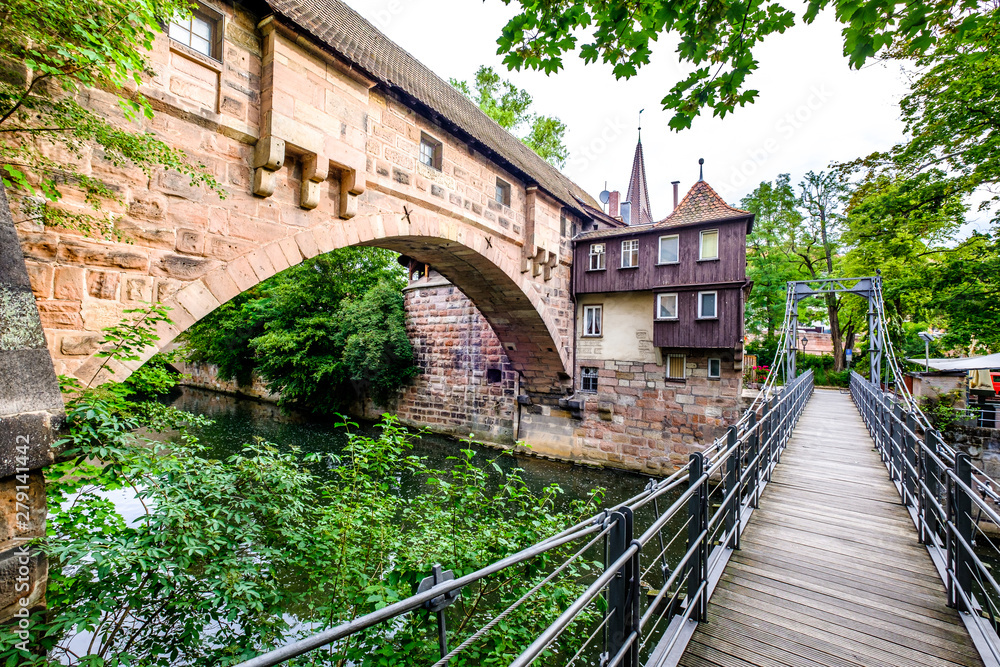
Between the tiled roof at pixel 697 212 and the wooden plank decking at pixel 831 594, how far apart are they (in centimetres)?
701

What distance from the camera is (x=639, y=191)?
80.1ft

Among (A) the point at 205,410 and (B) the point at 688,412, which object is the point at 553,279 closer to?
(B) the point at 688,412

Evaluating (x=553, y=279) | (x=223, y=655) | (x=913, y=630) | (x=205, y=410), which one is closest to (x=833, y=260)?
(x=553, y=279)

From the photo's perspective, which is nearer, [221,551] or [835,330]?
[221,551]

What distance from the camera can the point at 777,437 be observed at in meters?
5.99

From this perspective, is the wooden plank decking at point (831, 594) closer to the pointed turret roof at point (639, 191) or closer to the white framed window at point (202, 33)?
the white framed window at point (202, 33)

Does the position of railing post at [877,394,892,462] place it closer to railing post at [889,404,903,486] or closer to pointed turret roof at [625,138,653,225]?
railing post at [889,404,903,486]

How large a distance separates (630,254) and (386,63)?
6.94 metres

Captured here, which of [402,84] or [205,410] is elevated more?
[402,84]

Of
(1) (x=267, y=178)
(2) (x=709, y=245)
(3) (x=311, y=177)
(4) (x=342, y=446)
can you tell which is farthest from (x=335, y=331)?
(2) (x=709, y=245)

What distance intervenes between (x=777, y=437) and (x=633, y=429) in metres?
5.55

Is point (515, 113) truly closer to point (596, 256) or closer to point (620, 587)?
point (596, 256)

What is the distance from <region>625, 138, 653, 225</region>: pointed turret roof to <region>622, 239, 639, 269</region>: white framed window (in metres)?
12.6

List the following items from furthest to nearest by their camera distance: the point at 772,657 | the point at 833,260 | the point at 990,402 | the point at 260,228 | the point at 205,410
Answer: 1. the point at 833,260
2. the point at 205,410
3. the point at 990,402
4. the point at 260,228
5. the point at 772,657
